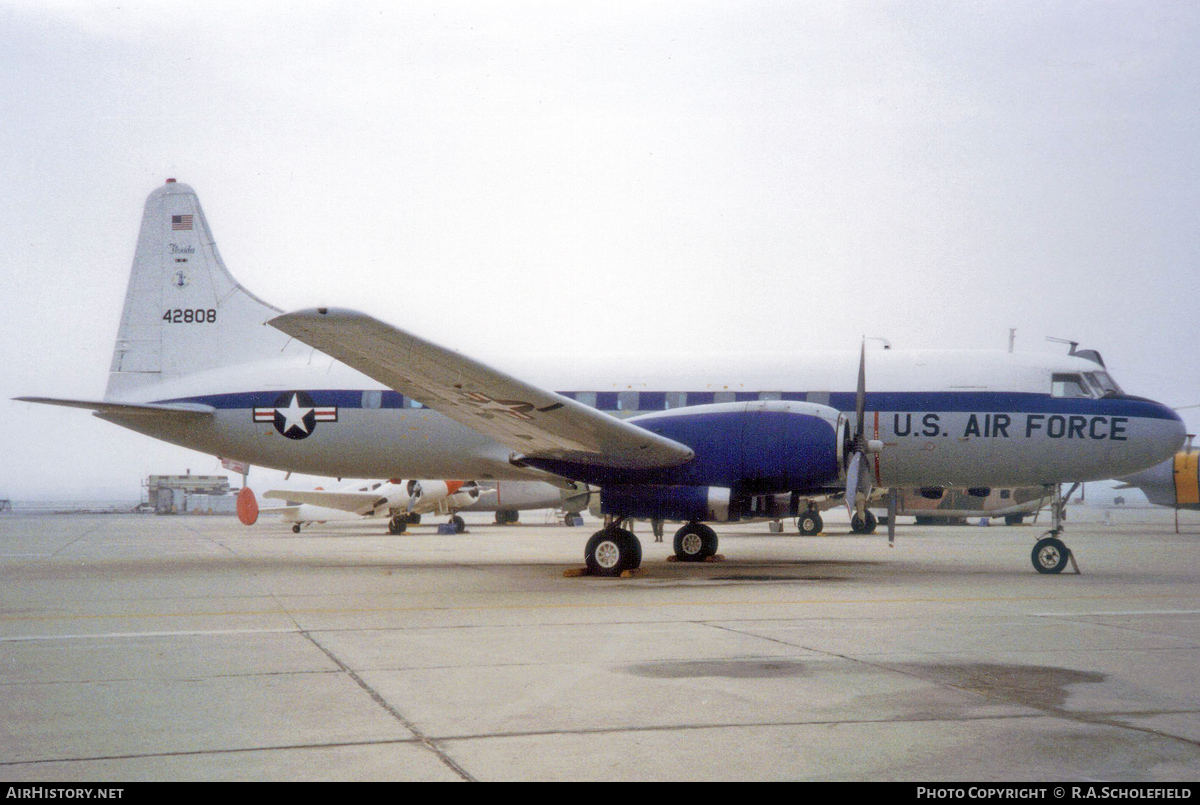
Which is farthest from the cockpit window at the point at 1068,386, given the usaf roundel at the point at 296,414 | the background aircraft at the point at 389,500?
the background aircraft at the point at 389,500

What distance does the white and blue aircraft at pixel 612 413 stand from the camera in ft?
45.2

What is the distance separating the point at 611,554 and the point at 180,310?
34.3 ft

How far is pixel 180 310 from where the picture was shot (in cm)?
1927

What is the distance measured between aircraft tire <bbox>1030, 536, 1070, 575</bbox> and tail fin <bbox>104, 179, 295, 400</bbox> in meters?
13.8

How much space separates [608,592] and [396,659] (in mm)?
5072

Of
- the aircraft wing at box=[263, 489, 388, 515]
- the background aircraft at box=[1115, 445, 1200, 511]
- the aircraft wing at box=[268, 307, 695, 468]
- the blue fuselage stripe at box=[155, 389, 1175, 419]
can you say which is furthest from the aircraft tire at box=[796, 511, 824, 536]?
the aircraft wing at box=[268, 307, 695, 468]

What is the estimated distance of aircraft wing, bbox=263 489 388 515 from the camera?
3450cm

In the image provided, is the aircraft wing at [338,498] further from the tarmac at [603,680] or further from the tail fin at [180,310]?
the tarmac at [603,680]

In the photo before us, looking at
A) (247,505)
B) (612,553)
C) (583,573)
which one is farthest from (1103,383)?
(247,505)

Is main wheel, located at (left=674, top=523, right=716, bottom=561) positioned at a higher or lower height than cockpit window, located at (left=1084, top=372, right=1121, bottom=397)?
lower

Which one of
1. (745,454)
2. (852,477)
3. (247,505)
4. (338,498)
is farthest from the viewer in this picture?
(338,498)

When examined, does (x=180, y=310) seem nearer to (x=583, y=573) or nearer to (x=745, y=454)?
(x=583, y=573)

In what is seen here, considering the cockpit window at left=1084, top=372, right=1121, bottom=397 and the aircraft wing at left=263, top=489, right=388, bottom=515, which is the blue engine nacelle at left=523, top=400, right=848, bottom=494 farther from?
the aircraft wing at left=263, top=489, right=388, bottom=515

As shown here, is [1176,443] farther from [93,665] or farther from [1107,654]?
[93,665]
